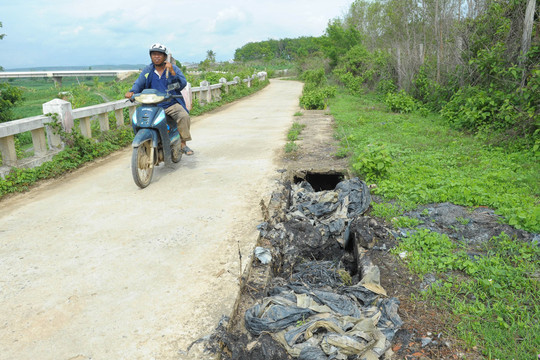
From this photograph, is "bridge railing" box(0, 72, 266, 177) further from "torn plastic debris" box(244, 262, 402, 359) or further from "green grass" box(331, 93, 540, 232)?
"green grass" box(331, 93, 540, 232)

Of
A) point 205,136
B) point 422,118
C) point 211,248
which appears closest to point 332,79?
point 422,118

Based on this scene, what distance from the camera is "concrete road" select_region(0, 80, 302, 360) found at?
2.74 meters

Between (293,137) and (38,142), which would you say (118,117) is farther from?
(293,137)

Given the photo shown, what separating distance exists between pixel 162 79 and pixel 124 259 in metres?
3.57

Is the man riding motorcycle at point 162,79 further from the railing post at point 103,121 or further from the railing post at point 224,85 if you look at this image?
the railing post at point 224,85

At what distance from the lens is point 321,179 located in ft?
23.7

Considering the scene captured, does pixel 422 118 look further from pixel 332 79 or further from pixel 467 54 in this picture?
pixel 332 79

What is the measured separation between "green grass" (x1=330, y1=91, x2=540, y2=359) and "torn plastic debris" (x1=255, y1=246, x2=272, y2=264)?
1.32 meters

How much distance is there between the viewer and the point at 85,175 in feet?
22.1

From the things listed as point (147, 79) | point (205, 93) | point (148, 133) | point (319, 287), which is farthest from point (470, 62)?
point (205, 93)

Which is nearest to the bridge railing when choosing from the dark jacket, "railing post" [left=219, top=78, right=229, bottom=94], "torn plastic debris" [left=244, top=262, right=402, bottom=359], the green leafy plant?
the dark jacket

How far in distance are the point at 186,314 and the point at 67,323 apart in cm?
87

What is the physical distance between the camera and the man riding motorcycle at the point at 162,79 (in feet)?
20.2

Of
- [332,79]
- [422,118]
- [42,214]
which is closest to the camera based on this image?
[42,214]
